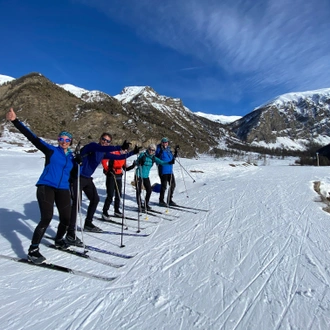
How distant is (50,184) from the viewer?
14.1 ft

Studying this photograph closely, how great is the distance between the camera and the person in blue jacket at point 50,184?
4.23 meters

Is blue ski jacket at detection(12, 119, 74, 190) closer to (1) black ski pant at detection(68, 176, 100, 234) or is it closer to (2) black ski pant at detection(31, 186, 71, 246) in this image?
(2) black ski pant at detection(31, 186, 71, 246)

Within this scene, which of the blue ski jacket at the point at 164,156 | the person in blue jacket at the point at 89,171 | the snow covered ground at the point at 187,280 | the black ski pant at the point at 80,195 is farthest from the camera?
the blue ski jacket at the point at 164,156

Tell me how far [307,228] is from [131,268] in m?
4.56

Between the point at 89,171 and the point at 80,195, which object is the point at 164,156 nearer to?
the point at 89,171

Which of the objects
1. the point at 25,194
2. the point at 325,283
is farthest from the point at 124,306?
the point at 25,194

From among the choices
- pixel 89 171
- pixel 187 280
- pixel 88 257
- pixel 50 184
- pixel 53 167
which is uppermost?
pixel 53 167

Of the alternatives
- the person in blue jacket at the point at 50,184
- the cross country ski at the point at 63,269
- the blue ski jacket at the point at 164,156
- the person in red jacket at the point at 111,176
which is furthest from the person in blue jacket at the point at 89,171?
the blue ski jacket at the point at 164,156

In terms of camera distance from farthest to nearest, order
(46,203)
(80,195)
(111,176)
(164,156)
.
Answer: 1. (164,156)
2. (111,176)
3. (80,195)
4. (46,203)

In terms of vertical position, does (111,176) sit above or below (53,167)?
below

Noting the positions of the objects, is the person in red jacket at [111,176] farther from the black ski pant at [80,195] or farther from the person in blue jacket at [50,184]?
the person in blue jacket at [50,184]

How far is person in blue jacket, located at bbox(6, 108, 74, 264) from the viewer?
167 inches

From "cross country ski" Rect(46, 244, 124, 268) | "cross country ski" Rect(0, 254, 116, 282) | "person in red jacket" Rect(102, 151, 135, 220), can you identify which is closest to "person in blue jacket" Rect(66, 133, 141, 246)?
"cross country ski" Rect(46, 244, 124, 268)

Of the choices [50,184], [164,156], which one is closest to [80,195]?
[50,184]
